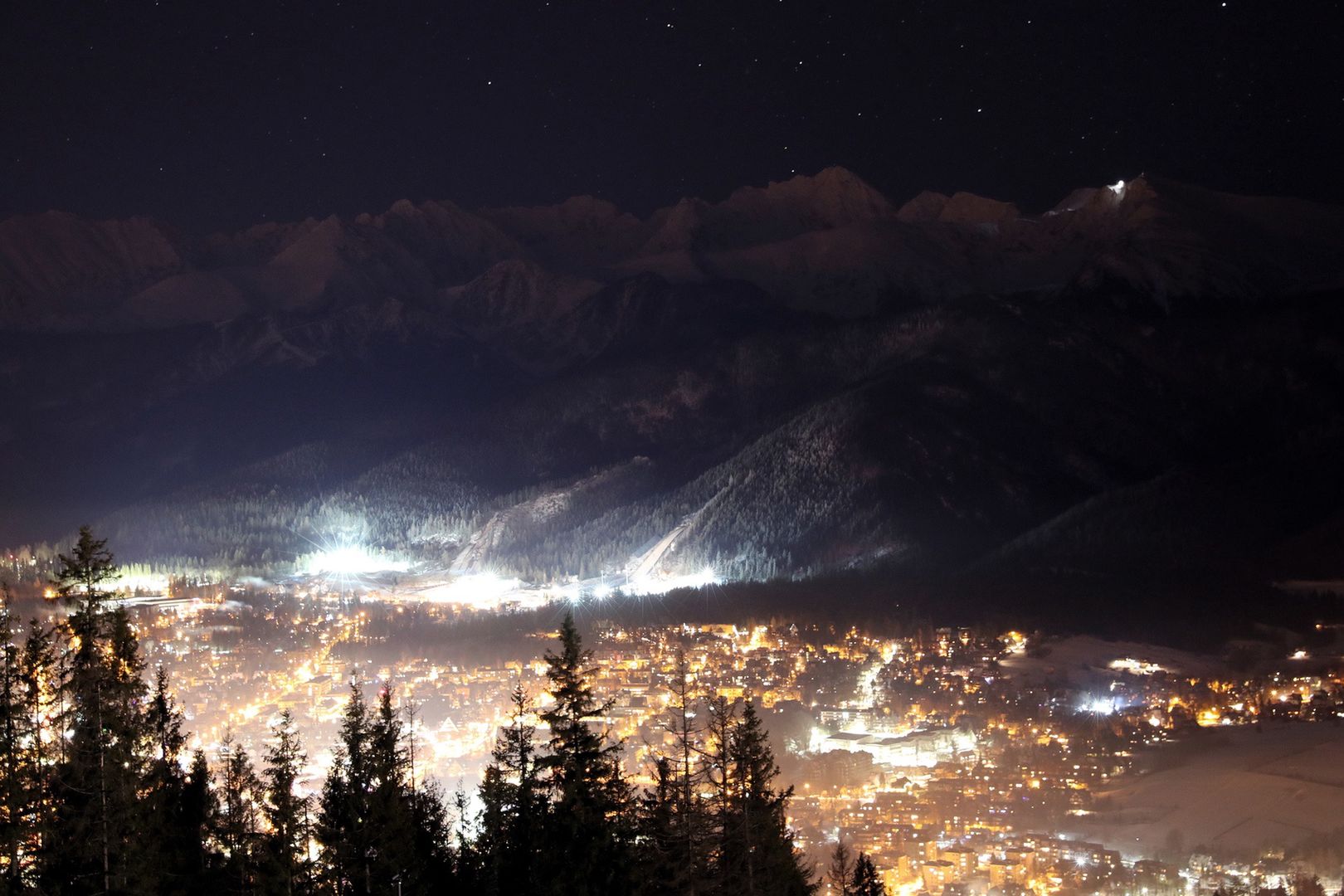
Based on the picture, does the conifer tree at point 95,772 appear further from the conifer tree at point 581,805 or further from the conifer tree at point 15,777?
the conifer tree at point 581,805

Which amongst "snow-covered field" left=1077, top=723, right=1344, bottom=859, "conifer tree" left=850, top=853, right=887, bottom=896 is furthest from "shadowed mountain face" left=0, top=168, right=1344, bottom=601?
"conifer tree" left=850, top=853, right=887, bottom=896

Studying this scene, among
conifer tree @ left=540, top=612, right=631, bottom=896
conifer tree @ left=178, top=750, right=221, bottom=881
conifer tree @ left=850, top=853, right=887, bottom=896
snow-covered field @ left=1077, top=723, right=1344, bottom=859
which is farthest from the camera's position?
snow-covered field @ left=1077, top=723, right=1344, bottom=859

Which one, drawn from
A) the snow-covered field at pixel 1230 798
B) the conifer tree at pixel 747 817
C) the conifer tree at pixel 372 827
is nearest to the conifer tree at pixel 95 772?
the conifer tree at pixel 372 827

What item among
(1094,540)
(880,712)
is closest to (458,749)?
(880,712)

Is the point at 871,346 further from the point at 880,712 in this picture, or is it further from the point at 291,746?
the point at 291,746

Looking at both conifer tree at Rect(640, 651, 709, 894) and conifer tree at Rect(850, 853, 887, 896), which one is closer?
conifer tree at Rect(640, 651, 709, 894)

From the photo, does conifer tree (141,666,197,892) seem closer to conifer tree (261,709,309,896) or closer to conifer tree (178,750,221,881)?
conifer tree (178,750,221,881)

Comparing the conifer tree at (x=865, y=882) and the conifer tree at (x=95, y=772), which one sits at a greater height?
the conifer tree at (x=95, y=772)
